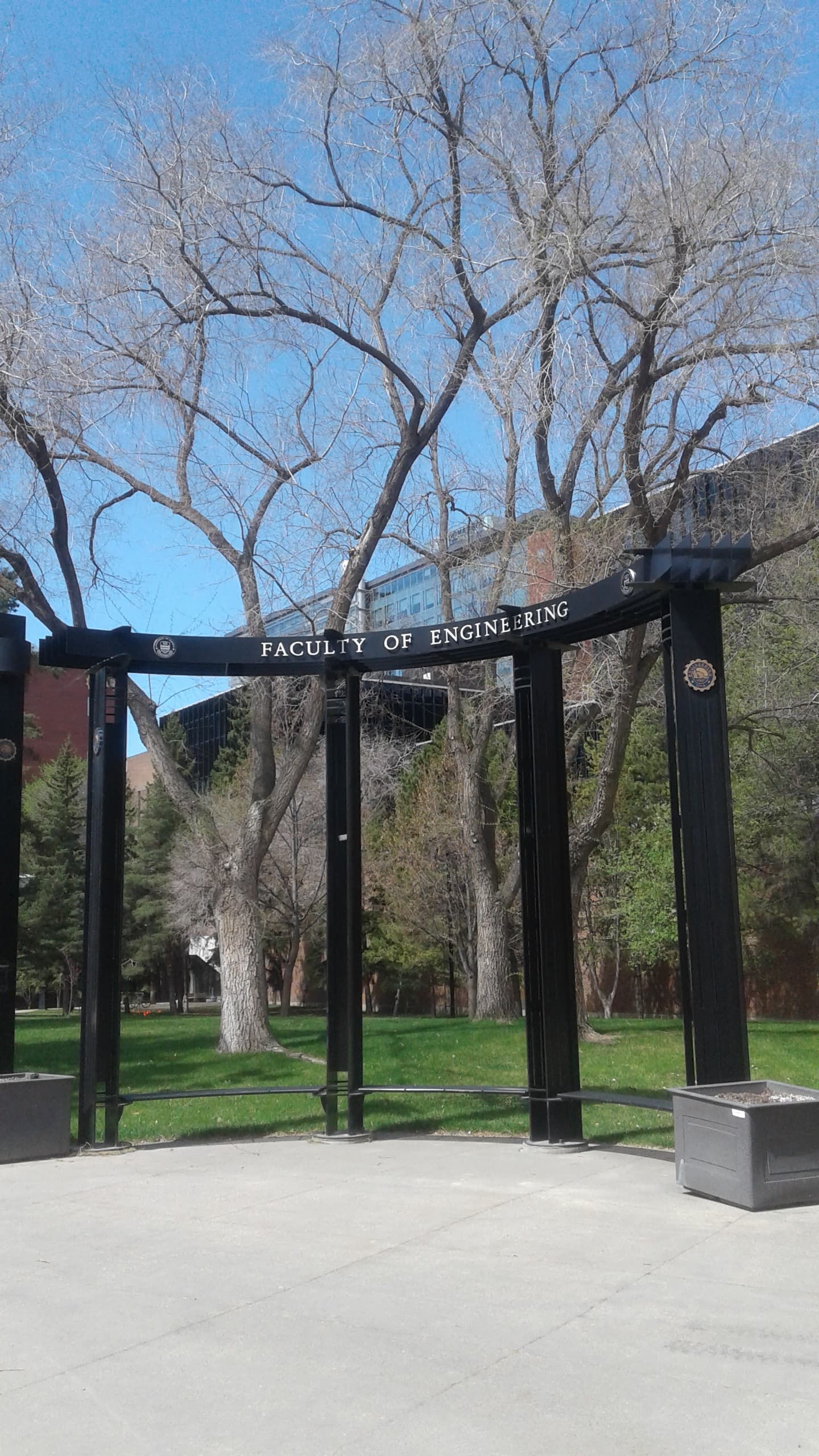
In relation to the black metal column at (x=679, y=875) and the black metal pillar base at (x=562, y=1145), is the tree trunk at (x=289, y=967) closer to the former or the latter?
the black metal pillar base at (x=562, y=1145)

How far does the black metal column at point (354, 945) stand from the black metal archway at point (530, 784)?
0.02 meters

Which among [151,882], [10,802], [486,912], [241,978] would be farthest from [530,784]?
[151,882]

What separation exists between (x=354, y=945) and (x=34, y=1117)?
2.82 meters

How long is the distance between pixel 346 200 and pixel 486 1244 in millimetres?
14799

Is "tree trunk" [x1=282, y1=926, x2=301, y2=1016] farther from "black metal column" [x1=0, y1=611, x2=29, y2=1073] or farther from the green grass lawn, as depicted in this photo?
"black metal column" [x1=0, y1=611, x2=29, y2=1073]

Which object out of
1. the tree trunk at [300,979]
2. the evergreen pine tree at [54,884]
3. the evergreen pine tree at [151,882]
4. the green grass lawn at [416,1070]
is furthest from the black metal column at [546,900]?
the tree trunk at [300,979]

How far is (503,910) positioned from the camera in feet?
72.8

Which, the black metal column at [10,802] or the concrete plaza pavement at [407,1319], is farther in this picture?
the black metal column at [10,802]

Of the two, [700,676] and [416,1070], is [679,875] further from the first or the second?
[416,1070]

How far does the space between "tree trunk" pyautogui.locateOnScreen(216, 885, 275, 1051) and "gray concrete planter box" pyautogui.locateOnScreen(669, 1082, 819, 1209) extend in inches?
445

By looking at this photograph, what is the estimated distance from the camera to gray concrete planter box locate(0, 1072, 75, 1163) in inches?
364

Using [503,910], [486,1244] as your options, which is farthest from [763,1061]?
[486,1244]

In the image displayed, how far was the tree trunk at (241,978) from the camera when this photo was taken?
1781cm

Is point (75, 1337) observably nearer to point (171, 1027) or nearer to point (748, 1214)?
point (748, 1214)
